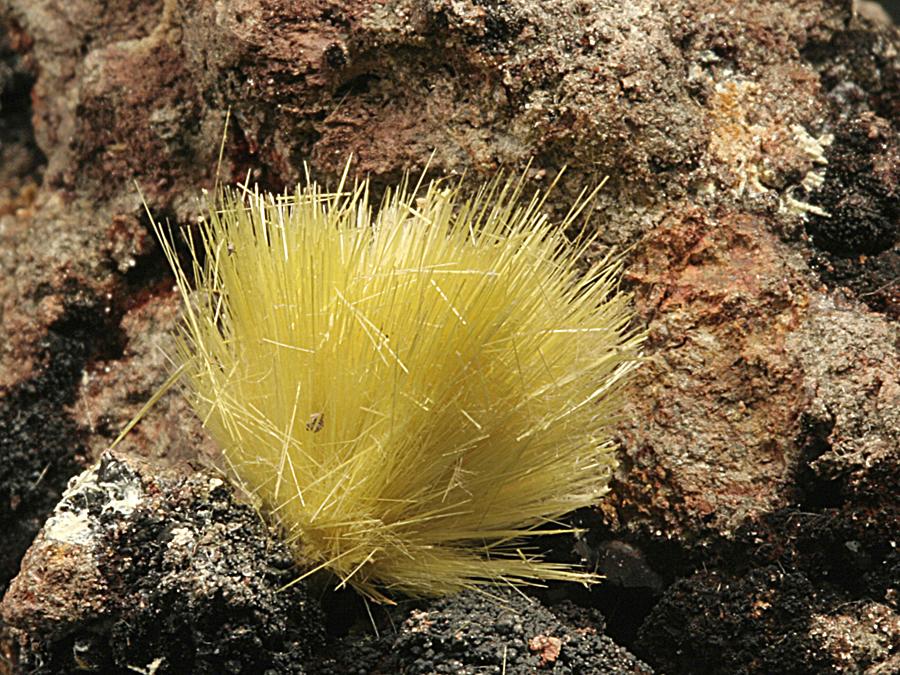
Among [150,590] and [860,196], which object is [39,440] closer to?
[150,590]

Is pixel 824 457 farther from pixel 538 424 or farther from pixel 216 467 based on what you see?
pixel 216 467

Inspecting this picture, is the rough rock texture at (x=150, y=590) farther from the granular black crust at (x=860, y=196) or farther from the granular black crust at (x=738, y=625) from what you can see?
the granular black crust at (x=860, y=196)

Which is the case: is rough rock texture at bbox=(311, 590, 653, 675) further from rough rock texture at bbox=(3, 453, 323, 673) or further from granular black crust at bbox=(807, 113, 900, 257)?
granular black crust at bbox=(807, 113, 900, 257)

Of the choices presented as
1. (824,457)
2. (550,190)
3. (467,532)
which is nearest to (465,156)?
(550,190)

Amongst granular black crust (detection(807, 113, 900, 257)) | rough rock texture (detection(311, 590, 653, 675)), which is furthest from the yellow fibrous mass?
granular black crust (detection(807, 113, 900, 257))

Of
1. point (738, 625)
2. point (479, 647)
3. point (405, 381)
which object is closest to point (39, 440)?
point (405, 381)

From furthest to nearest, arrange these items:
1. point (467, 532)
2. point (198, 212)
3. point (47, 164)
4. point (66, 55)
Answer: point (47, 164) → point (66, 55) → point (198, 212) → point (467, 532)

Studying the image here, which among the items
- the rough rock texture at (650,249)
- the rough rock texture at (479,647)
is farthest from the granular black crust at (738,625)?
the rough rock texture at (479,647)
